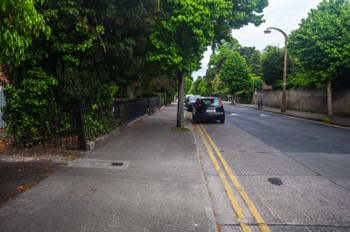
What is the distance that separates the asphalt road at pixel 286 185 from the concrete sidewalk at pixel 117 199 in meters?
0.39

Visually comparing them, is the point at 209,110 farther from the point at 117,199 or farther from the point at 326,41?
the point at 117,199

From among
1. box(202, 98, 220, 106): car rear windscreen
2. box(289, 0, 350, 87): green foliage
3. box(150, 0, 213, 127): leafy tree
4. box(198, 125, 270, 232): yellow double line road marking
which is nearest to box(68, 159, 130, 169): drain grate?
box(198, 125, 270, 232): yellow double line road marking

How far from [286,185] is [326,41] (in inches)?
636

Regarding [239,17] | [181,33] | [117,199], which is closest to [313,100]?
[239,17]

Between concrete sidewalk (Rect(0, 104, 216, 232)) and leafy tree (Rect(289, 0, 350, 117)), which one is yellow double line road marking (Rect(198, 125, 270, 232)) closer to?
concrete sidewalk (Rect(0, 104, 216, 232))

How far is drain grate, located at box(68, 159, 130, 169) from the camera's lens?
21.4 ft

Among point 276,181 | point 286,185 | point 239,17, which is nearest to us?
point 286,185

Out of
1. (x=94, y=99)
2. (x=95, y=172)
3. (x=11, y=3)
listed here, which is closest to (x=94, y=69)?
(x=94, y=99)

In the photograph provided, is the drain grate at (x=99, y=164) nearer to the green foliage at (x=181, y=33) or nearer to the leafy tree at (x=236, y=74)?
the green foliage at (x=181, y=33)

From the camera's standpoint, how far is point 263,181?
571 cm

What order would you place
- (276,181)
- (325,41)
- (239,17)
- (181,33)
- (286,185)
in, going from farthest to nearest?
(325,41)
(239,17)
(181,33)
(276,181)
(286,185)

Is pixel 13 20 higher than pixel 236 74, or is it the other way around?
pixel 236 74

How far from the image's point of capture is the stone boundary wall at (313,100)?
22520 mm

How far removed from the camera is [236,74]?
54.3 metres
